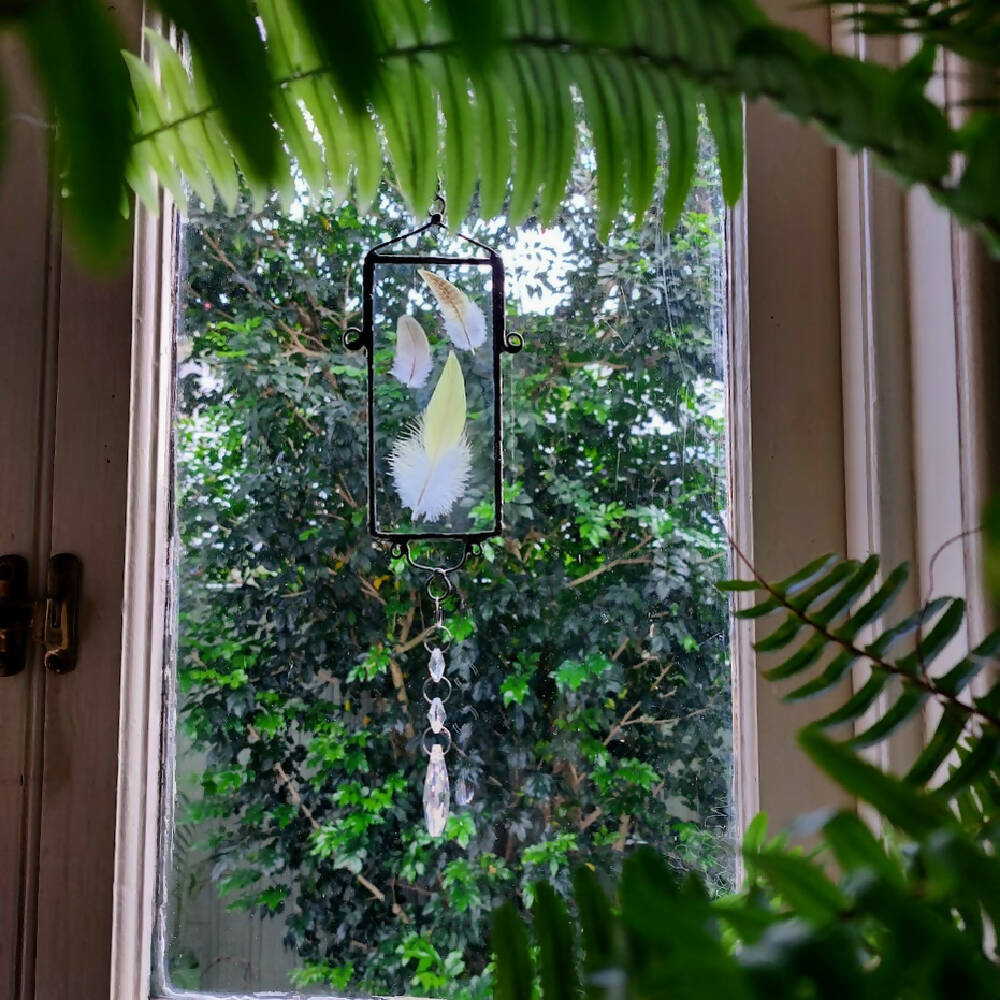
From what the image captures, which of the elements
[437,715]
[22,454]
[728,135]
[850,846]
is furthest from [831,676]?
[22,454]

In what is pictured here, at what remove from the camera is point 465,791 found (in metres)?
0.85

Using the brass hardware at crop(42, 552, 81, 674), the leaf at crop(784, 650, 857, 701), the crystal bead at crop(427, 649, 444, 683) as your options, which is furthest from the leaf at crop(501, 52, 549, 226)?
the brass hardware at crop(42, 552, 81, 674)

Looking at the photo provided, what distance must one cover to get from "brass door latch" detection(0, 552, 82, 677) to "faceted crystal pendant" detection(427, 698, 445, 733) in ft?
1.18

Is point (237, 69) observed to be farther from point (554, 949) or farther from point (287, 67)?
point (554, 949)

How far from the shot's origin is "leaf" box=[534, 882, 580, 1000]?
0.32 metres

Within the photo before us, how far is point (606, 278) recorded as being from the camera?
88 cm

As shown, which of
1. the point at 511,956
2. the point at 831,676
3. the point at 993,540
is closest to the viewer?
the point at 993,540

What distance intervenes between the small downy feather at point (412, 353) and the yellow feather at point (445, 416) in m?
0.02

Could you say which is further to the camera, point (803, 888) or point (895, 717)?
point (895, 717)

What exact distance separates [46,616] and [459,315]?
0.51m

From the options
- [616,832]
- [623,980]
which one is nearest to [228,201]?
[623,980]

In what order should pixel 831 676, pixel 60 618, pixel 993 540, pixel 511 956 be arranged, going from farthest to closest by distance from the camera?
pixel 60 618 < pixel 831 676 < pixel 511 956 < pixel 993 540

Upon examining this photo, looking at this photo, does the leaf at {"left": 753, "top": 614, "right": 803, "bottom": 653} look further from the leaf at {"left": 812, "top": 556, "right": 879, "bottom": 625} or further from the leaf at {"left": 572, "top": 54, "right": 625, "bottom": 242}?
the leaf at {"left": 572, "top": 54, "right": 625, "bottom": 242}

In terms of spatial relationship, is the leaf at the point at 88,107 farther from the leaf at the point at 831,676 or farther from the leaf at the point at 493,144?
the leaf at the point at 831,676
